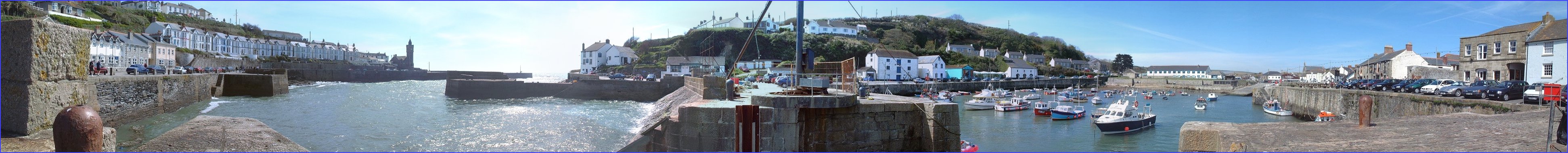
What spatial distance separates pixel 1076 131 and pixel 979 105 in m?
9.76

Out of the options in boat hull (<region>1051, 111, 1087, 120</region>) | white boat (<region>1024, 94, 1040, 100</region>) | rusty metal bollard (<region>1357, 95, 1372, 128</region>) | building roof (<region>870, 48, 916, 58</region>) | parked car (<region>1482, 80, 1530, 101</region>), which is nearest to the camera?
rusty metal bollard (<region>1357, 95, 1372, 128</region>)

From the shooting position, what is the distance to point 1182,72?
323 ft

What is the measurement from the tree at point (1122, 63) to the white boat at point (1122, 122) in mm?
87609

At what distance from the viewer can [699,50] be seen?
7706 cm

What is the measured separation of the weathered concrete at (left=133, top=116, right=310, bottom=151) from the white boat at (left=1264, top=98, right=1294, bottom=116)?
35.8 m

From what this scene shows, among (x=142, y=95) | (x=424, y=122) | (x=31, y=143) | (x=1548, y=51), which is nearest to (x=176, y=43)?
(x=142, y=95)

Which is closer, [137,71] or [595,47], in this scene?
[137,71]

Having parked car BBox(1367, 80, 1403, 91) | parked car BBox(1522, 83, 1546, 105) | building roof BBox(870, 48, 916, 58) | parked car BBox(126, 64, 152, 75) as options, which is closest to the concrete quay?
building roof BBox(870, 48, 916, 58)

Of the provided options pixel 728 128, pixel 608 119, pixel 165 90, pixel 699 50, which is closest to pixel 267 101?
pixel 165 90

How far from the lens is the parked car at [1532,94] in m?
15.6

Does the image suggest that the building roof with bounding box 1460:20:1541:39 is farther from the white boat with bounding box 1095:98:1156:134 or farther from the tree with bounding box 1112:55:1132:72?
the tree with bounding box 1112:55:1132:72

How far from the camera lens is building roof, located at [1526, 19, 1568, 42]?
17547 mm

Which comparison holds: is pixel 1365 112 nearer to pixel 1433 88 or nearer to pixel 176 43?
pixel 1433 88

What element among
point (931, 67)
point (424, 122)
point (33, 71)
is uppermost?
point (931, 67)
